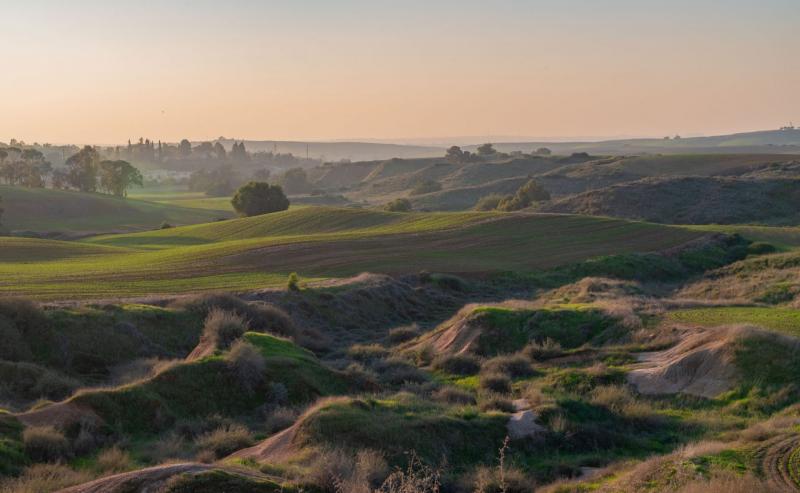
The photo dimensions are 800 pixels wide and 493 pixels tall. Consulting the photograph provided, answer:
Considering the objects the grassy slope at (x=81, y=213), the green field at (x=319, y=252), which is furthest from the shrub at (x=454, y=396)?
the grassy slope at (x=81, y=213)

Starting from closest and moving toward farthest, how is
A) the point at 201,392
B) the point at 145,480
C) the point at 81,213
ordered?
the point at 145,480 → the point at 201,392 → the point at 81,213

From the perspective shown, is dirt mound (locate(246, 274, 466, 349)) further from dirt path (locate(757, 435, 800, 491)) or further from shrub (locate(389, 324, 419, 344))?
dirt path (locate(757, 435, 800, 491))

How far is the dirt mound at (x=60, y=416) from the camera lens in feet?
60.7

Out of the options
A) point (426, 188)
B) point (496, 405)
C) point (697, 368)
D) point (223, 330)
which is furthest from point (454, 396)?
point (426, 188)

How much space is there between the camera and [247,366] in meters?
23.1

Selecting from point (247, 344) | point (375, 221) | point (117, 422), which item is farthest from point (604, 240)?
point (117, 422)

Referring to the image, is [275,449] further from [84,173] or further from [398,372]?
[84,173]

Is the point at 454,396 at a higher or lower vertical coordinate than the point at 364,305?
higher

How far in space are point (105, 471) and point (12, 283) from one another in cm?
3043

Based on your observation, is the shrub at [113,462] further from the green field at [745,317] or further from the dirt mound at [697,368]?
the green field at [745,317]

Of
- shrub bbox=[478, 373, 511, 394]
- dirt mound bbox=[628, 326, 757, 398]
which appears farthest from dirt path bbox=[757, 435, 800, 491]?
shrub bbox=[478, 373, 511, 394]

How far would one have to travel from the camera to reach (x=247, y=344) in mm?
24094

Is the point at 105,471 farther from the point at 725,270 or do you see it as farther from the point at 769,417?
the point at 725,270

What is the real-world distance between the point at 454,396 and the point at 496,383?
76.9 inches
